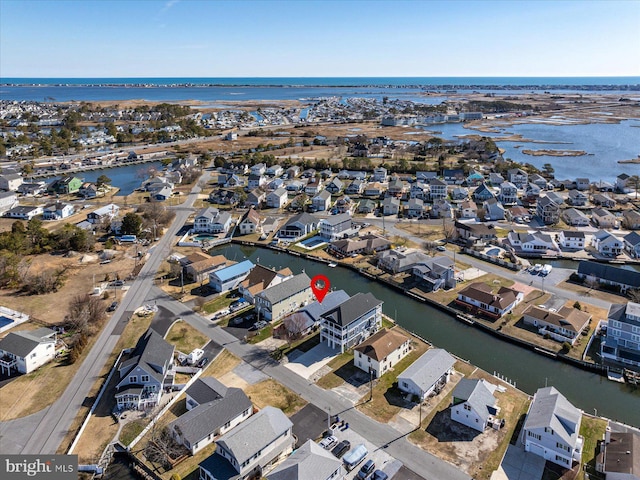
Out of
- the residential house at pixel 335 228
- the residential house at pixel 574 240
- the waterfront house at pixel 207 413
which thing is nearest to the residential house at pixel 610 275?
the residential house at pixel 574 240

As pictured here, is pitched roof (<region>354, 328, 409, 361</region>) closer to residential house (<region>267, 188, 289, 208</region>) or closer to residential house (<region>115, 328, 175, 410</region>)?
residential house (<region>115, 328, 175, 410</region>)

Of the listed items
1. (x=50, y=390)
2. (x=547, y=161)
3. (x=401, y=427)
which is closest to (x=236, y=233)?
(x=50, y=390)

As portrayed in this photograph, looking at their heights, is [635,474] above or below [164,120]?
below

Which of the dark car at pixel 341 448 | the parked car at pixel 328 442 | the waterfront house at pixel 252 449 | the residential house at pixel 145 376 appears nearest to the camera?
the waterfront house at pixel 252 449

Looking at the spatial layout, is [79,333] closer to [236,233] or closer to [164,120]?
[236,233]

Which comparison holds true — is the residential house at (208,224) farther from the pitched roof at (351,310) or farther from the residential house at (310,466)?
the residential house at (310,466)

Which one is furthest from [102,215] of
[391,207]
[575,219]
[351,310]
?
[575,219]
